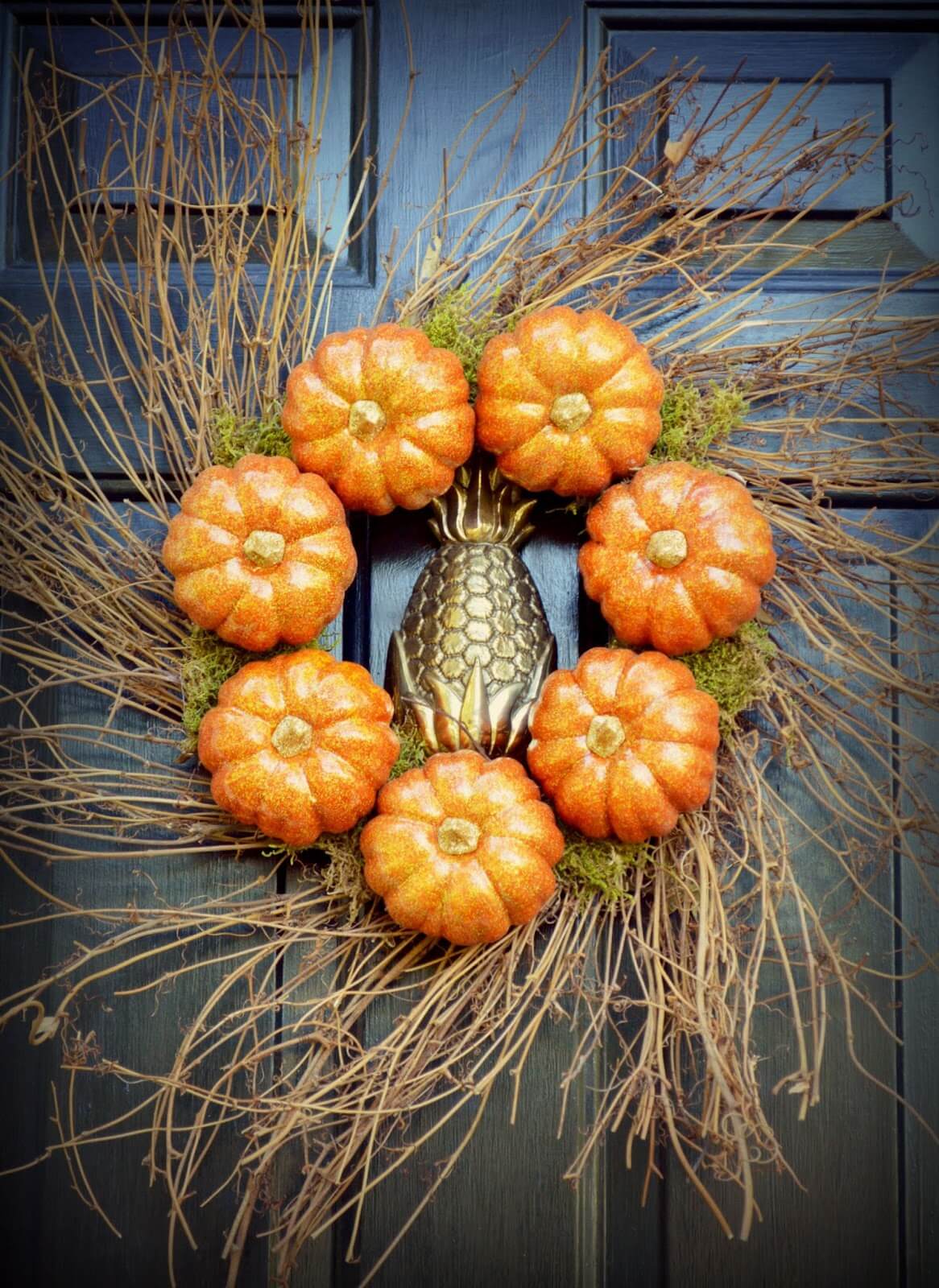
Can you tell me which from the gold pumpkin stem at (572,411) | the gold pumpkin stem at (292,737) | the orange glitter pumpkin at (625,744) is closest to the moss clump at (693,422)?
the gold pumpkin stem at (572,411)

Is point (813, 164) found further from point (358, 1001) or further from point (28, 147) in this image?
point (358, 1001)

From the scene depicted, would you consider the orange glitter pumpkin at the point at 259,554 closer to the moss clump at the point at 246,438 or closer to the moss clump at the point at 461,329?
the moss clump at the point at 246,438

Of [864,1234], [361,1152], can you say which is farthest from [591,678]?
[864,1234]

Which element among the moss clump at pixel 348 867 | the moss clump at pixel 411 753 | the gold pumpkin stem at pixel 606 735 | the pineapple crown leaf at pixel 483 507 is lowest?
the moss clump at pixel 348 867

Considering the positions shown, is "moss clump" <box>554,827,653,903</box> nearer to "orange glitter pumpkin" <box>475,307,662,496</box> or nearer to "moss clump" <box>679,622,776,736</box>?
"moss clump" <box>679,622,776,736</box>

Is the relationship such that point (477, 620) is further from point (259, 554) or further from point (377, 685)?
point (259, 554)

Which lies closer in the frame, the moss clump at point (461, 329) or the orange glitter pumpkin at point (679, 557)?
the orange glitter pumpkin at point (679, 557)
